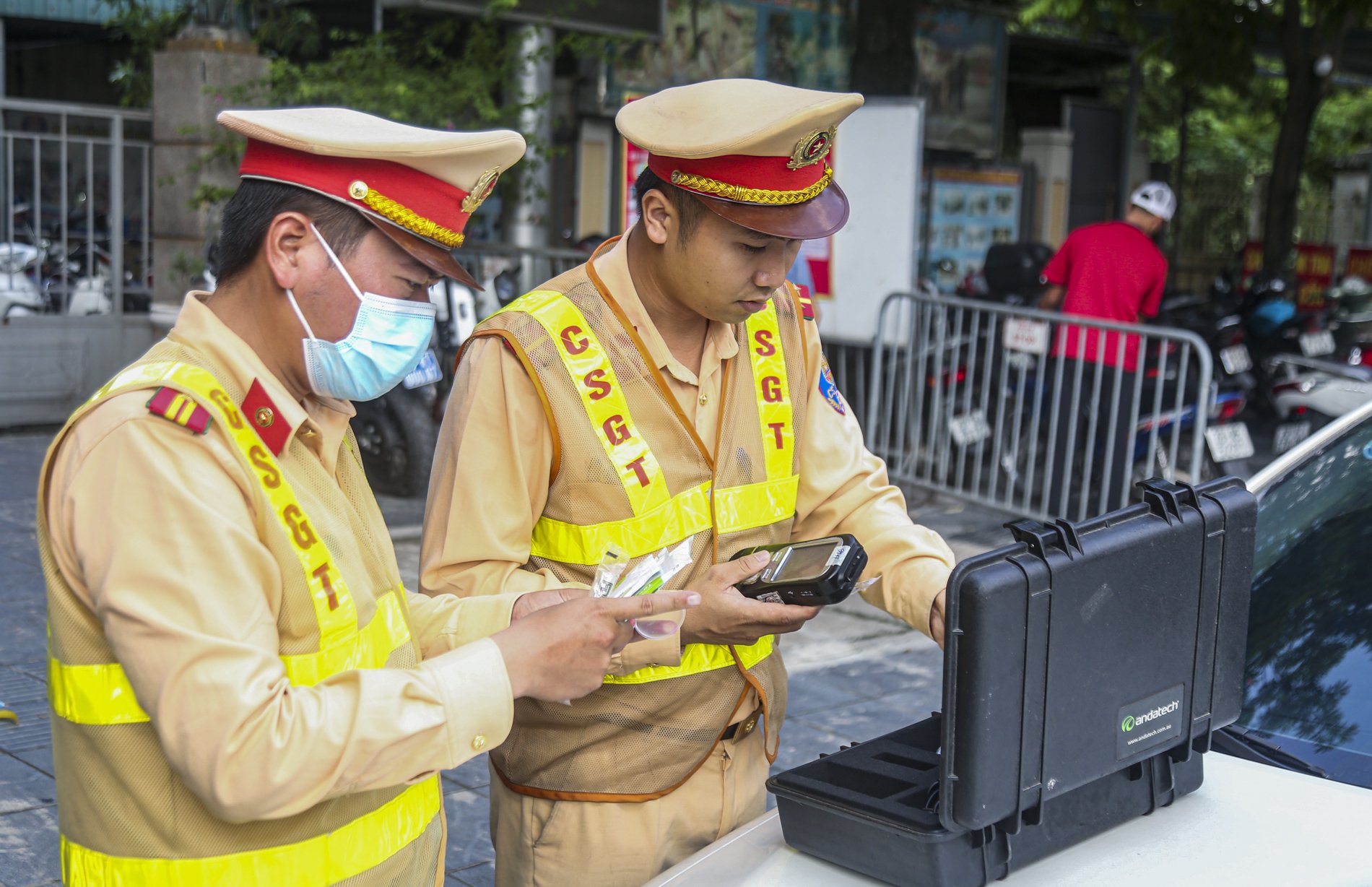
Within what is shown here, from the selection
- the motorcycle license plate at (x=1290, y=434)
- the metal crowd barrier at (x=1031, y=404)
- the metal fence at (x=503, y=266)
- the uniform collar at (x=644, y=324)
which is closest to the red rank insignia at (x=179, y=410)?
the uniform collar at (x=644, y=324)

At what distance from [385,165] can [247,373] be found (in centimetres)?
31

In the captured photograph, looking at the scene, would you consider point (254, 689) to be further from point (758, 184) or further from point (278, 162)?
point (758, 184)

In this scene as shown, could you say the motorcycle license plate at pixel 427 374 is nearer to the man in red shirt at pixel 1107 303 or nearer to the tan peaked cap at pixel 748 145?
the tan peaked cap at pixel 748 145

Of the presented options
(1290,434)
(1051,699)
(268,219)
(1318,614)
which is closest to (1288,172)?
(1290,434)

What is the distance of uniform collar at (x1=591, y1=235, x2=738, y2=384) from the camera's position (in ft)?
7.93

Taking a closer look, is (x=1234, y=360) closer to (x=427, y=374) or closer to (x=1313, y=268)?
(x=427, y=374)

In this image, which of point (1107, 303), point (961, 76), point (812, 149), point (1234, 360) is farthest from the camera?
point (961, 76)

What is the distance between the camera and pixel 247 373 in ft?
5.51

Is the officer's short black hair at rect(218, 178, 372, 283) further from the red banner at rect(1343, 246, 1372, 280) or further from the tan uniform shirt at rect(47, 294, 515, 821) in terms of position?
the red banner at rect(1343, 246, 1372, 280)

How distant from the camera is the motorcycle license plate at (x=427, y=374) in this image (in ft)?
17.1

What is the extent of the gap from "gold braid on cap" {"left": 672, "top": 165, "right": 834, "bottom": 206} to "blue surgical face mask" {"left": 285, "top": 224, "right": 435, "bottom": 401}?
0.61 meters

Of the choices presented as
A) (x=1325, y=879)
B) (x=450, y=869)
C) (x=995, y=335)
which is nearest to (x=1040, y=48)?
(x=995, y=335)

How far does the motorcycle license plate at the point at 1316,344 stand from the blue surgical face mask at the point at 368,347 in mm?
11004

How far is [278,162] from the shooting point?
5.56 ft
